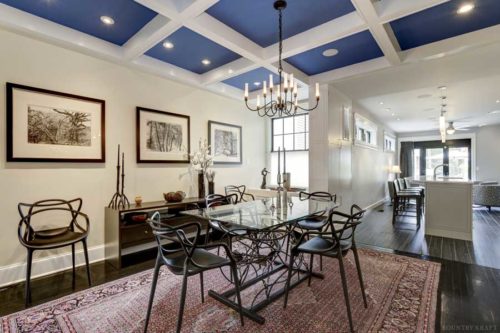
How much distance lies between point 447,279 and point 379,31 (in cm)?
274

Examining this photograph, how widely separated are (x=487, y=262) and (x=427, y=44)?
9.30 ft

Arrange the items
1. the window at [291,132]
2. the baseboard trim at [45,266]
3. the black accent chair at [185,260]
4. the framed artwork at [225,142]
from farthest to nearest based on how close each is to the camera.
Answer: the window at [291,132] → the framed artwork at [225,142] → the baseboard trim at [45,266] → the black accent chair at [185,260]

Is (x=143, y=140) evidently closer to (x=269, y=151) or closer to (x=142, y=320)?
(x=142, y=320)

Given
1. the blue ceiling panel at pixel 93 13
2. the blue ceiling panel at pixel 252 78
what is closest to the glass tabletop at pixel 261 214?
the blue ceiling panel at pixel 93 13

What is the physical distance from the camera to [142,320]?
1975 millimetres

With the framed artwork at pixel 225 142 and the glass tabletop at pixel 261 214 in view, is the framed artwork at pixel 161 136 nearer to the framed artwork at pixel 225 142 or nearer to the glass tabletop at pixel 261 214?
the framed artwork at pixel 225 142

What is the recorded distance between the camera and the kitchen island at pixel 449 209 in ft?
13.4

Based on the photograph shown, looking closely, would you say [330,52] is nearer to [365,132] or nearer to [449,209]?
[449,209]

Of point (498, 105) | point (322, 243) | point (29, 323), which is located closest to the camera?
point (29, 323)

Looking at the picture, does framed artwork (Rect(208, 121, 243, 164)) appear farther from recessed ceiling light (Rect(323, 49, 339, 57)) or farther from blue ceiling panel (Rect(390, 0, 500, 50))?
blue ceiling panel (Rect(390, 0, 500, 50))

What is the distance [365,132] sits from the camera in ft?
22.4

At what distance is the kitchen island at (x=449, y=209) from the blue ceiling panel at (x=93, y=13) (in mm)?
5043

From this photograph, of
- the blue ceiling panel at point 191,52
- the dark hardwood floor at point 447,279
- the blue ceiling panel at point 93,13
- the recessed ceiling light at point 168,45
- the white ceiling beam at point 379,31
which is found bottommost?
the dark hardwood floor at point 447,279

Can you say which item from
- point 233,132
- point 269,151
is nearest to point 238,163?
point 233,132
